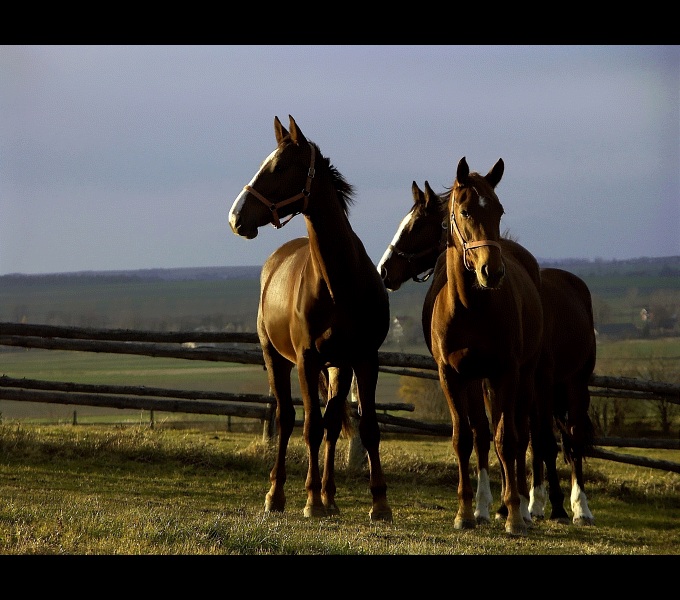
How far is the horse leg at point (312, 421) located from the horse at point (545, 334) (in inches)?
54.4

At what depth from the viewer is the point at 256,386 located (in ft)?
166

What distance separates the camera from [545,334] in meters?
8.41

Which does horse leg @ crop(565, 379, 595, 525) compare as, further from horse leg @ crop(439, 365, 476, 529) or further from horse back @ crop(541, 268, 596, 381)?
horse leg @ crop(439, 365, 476, 529)

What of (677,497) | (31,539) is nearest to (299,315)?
(31,539)

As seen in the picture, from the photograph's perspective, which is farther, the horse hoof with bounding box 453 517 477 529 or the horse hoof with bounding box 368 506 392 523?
the horse hoof with bounding box 368 506 392 523

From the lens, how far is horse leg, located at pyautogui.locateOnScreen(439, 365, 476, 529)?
696 cm

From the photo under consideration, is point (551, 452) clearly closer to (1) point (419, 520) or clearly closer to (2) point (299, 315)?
(1) point (419, 520)

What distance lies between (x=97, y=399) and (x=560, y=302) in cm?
610

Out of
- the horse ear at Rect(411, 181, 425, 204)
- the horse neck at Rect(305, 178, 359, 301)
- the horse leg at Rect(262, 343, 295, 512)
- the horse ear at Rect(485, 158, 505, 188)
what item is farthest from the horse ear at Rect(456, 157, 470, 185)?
the horse leg at Rect(262, 343, 295, 512)

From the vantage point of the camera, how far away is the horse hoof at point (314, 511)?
7.33m

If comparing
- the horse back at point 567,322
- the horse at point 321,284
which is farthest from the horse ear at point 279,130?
the horse back at point 567,322

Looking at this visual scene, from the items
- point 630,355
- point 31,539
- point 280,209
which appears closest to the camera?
point 31,539

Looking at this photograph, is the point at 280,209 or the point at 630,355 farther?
the point at 630,355

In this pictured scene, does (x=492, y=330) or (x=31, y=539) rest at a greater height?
(x=492, y=330)
